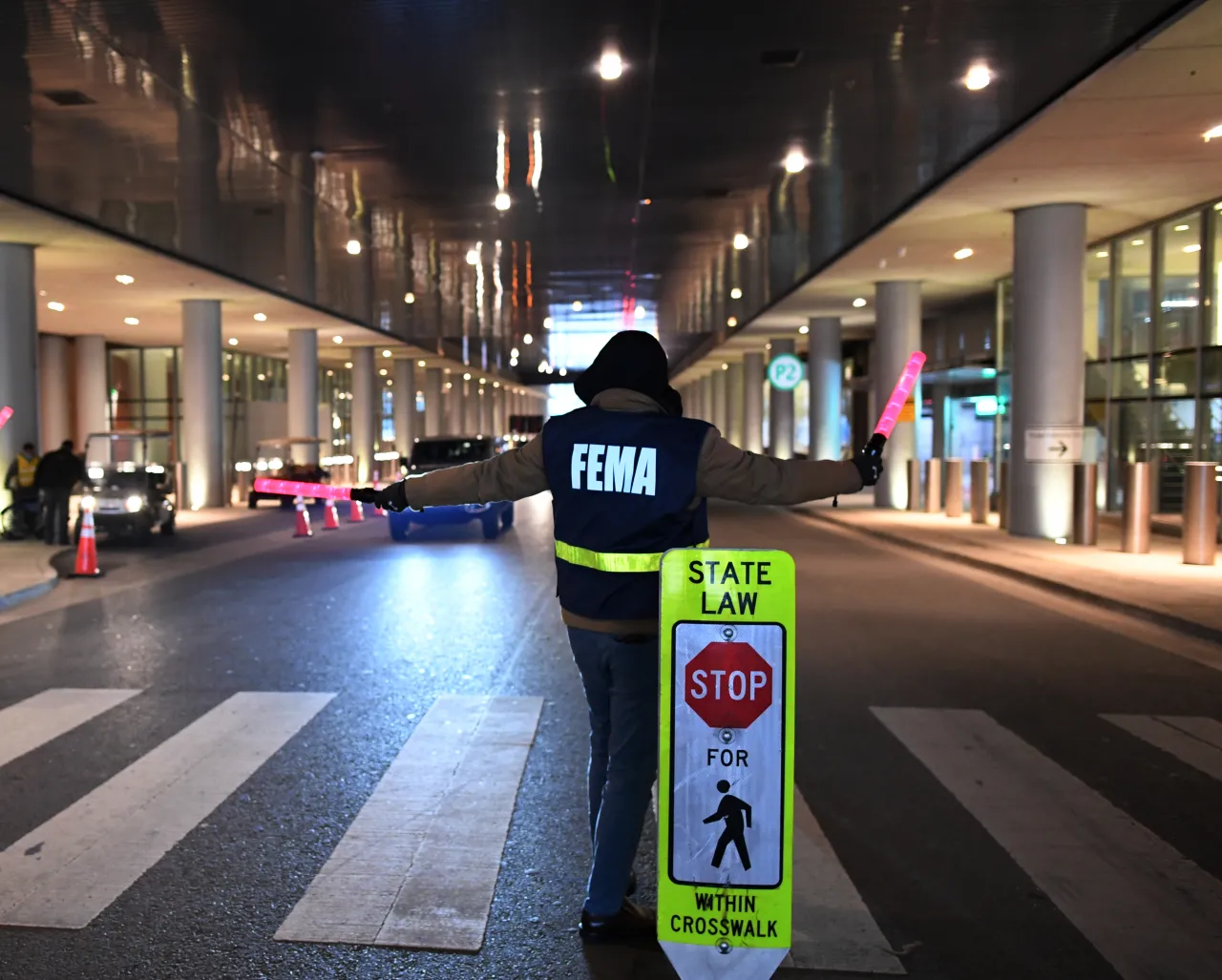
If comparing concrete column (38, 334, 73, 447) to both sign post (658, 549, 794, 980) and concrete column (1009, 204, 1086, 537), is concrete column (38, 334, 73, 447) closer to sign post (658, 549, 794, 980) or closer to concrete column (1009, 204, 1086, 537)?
concrete column (1009, 204, 1086, 537)

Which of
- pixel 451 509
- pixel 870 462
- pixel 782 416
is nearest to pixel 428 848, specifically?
pixel 870 462

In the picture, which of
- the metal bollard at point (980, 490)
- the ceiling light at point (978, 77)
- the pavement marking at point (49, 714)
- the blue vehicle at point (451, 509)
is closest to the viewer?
the pavement marking at point (49, 714)

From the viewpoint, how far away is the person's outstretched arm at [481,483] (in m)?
4.45

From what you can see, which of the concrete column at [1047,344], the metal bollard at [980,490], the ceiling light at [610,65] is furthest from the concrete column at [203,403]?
the ceiling light at [610,65]

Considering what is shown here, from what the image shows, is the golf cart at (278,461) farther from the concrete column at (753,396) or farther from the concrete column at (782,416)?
the concrete column at (753,396)

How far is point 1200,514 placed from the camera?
50.8 ft

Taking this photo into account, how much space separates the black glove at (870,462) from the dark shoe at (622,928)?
1.81 metres

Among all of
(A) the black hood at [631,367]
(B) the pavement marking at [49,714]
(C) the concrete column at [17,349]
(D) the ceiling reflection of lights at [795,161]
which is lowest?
(B) the pavement marking at [49,714]

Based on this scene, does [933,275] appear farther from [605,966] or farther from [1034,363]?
[605,966]

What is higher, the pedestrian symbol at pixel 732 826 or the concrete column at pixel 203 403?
the concrete column at pixel 203 403

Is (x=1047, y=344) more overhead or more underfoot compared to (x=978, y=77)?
more underfoot

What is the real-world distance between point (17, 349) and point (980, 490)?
1854 centimetres

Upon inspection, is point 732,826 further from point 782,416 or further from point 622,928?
point 782,416

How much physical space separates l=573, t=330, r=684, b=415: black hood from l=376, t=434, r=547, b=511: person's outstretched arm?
1.08 ft
